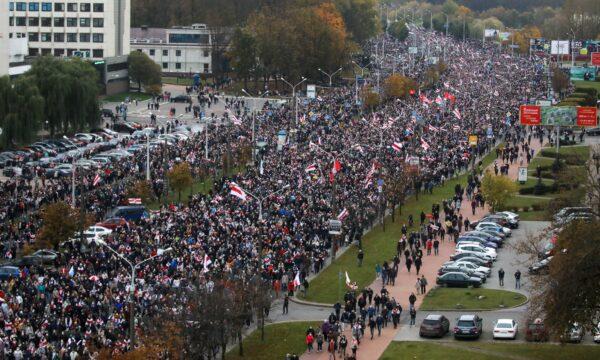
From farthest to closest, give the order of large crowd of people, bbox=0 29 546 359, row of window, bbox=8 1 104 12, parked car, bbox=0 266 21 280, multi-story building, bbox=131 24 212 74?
1. multi-story building, bbox=131 24 212 74
2. row of window, bbox=8 1 104 12
3. parked car, bbox=0 266 21 280
4. large crowd of people, bbox=0 29 546 359

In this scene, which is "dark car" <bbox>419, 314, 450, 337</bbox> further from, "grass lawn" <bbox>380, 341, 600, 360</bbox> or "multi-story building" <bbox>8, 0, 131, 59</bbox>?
"multi-story building" <bbox>8, 0, 131, 59</bbox>

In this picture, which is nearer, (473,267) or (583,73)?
(473,267)

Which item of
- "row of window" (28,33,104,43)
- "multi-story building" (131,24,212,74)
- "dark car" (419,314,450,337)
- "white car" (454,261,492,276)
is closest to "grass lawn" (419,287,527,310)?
"white car" (454,261,492,276)

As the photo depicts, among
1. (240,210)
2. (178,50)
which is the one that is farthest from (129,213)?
(178,50)

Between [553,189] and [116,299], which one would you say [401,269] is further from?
[553,189]

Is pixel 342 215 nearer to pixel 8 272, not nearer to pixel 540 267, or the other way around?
pixel 540 267

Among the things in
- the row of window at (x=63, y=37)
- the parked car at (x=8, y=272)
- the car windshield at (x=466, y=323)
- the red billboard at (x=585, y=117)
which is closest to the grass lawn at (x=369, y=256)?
the car windshield at (x=466, y=323)
